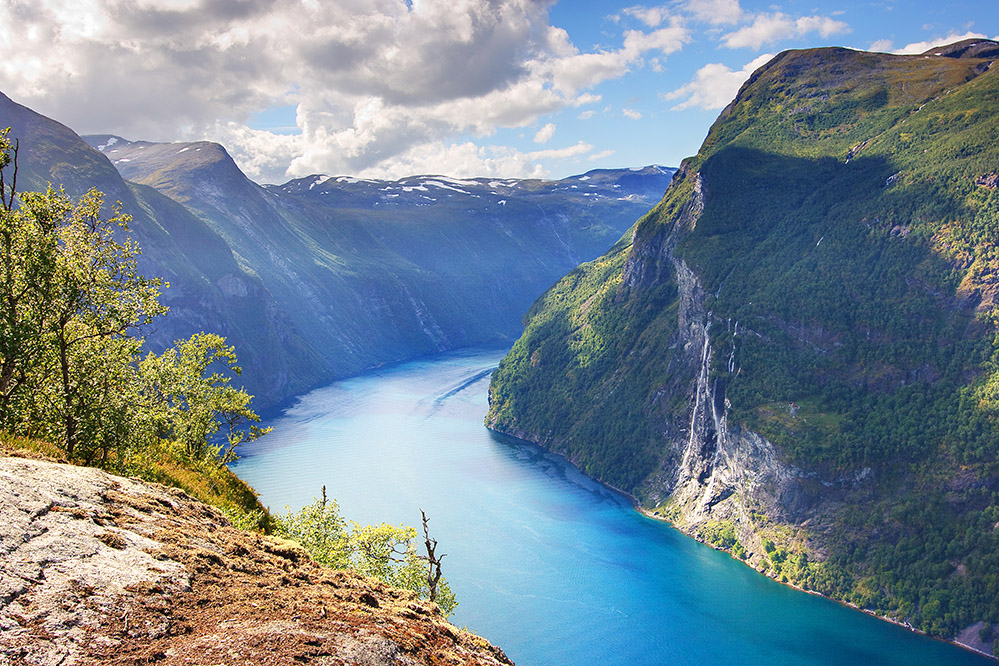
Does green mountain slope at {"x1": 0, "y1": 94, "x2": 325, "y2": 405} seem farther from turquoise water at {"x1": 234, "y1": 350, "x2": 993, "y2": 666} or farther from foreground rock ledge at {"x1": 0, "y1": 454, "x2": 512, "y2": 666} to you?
foreground rock ledge at {"x1": 0, "y1": 454, "x2": 512, "y2": 666}

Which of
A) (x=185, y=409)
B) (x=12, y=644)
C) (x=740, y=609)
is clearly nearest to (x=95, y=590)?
(x=12, y=644)

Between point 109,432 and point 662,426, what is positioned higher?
→ point 109,432

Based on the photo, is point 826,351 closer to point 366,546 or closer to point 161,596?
point 366,546

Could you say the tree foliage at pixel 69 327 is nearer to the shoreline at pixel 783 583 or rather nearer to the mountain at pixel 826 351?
the shoreline at pixel 783 583

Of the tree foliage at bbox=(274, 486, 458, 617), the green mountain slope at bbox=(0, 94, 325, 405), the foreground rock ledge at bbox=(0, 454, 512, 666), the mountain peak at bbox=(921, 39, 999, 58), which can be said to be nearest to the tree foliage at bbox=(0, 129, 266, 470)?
the foreground rock ledge at bbox=(0, 454, 512, 666)

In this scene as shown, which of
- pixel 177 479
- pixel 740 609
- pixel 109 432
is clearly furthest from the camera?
pixel 740 609

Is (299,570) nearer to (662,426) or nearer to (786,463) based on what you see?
(786,463)

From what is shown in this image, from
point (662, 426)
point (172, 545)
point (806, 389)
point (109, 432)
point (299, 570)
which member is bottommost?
point (662, 426)

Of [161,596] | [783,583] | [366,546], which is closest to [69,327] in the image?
[161,596]
